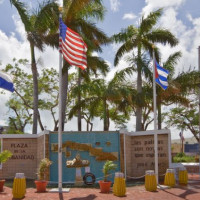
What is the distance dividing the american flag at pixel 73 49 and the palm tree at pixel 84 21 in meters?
7.97

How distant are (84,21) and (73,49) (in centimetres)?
1009

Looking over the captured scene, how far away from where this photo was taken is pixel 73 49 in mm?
13586

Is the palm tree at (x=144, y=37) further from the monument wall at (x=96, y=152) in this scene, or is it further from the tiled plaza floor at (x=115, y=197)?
the tiled plaza floor at (x=115, y=197)

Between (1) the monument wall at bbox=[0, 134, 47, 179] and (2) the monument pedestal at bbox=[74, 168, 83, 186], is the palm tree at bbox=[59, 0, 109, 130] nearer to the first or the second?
(1) the monument wall at bbox=[0, 134, 47, 179]

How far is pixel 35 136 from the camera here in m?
19.5

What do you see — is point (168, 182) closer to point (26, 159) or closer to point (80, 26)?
point (26, 159)

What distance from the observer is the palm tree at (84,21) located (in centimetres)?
2181

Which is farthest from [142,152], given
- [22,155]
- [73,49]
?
[73,49]

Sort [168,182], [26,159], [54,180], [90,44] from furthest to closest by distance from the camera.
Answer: [90,44] → [26,159] → [54,180] → [168,182]

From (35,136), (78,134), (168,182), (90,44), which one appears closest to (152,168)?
(168,182)

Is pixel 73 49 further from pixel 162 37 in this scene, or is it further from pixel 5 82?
pixel 162 37

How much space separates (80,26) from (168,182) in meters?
12.5

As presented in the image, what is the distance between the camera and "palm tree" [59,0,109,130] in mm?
21812

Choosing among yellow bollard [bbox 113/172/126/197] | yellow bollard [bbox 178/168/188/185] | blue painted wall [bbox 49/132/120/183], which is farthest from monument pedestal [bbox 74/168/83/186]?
yellow bollard [bbox 178/168/188/185]
